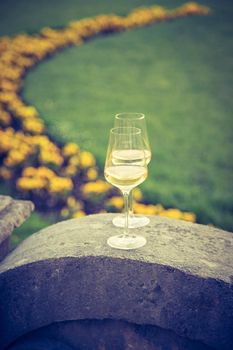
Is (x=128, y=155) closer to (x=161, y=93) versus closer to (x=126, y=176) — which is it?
(x=126, y=176)

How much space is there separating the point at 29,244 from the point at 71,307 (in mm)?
535

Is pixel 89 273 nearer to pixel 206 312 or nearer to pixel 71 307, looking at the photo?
pixel 71 307

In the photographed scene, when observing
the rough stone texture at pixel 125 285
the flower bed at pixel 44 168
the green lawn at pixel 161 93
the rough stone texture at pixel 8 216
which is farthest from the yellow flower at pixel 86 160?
the rough stone texture at pixel 125 285

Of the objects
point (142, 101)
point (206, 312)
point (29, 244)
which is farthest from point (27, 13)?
point (206, 312)

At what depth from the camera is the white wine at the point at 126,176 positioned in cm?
272

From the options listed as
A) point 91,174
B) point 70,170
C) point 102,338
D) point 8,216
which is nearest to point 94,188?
point 91,174

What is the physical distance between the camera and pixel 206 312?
107 inches

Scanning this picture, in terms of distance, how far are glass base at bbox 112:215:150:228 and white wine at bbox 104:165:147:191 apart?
56cm

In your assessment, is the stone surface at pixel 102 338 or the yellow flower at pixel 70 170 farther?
the yellow flower at pixel 70 170

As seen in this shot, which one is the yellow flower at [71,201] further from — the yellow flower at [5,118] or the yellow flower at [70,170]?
the yellow flower at [5,118]

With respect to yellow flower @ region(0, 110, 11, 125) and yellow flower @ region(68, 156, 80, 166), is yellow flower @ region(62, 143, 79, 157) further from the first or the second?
yellow flower @ region(0, 110, 11, 125)

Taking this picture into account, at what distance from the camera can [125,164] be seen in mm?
2898

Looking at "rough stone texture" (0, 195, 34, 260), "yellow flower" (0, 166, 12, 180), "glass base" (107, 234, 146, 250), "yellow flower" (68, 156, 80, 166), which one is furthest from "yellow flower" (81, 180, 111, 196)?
"glass base" (107, 234, 146, 250)

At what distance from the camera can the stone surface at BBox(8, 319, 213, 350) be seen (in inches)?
111
